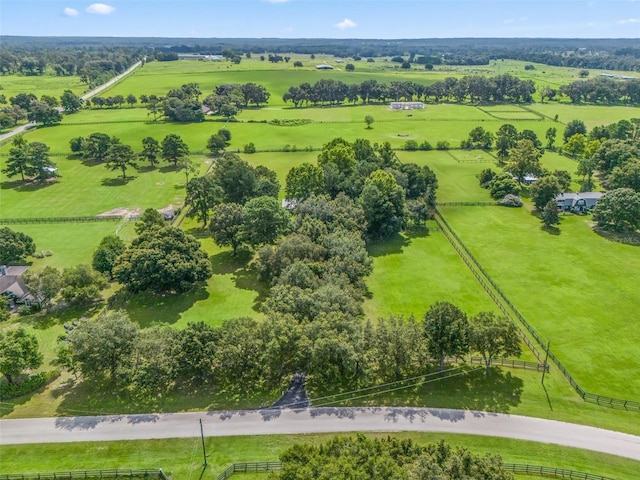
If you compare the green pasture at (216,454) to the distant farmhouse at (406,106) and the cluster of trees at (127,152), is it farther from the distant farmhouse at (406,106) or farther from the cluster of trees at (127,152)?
the distant farmhouse at (406,106)

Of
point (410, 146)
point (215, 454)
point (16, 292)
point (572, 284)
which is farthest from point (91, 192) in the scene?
point (572, 284)

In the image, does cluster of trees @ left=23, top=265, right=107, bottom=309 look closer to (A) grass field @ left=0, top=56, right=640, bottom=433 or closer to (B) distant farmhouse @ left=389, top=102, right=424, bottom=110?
(A) grass field @ left=0, top=56, right=640, bottom=433

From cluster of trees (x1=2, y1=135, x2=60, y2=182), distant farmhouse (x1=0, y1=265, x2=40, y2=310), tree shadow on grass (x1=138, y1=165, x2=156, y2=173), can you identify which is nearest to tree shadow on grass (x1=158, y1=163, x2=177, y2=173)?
tree shadow on grass (x1=138, y1=165, x2=156, y2=173)

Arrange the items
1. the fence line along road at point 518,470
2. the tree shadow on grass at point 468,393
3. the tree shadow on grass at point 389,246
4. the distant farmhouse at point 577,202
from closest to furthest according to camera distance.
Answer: the fence line along road at point 518,470, the tree shadow on grass at point 468,393, the tree shadow on grass at point 389,246, the distant farmhouse at point 577,202

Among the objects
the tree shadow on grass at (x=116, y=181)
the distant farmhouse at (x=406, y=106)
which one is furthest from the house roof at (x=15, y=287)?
the distant farmhouse at (x=406, y=106)

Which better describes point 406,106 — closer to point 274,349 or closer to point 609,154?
point 609,154

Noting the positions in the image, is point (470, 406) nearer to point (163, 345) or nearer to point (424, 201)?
point (163, 345)
